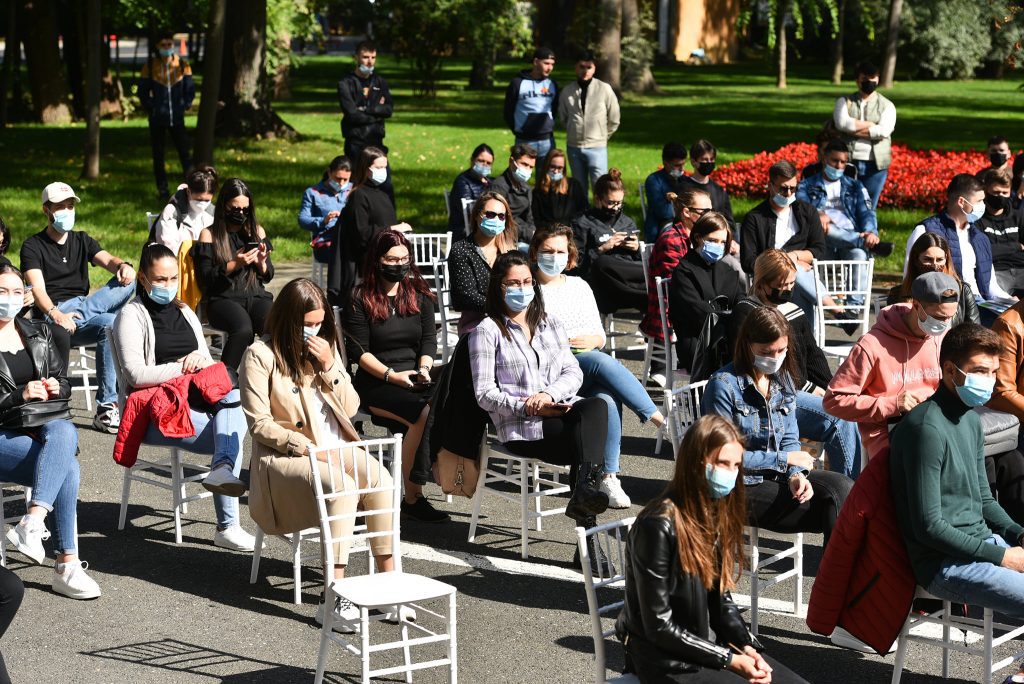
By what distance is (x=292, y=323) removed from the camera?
7.21 metres

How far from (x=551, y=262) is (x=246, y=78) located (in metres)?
19.0

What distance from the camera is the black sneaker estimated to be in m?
8.46

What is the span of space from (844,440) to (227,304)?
5.19 m

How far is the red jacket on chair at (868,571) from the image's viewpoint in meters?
5.75

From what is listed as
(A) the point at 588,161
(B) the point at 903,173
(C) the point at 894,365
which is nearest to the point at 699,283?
(C) the point at 894,365

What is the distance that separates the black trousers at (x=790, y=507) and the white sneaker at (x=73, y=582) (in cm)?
335

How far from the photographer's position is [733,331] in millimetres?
8258

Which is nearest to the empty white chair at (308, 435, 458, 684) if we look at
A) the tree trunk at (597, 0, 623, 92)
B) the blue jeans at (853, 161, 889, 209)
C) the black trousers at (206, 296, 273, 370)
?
the black trousers at (206, 296, 273, 370)

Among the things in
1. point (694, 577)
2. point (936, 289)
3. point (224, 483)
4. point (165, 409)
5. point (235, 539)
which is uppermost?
point (936, 289)

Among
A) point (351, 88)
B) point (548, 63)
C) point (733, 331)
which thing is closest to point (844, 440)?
point (733, 331)

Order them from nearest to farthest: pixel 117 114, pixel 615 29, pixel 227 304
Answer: pixel 227 304 < pixel 615 29 < pixel 117 114

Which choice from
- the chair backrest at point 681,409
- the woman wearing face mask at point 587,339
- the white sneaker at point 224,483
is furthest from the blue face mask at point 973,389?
the white sneaker at point 224,483

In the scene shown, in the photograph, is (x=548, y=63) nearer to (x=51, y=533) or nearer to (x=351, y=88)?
(x=351, y=88)

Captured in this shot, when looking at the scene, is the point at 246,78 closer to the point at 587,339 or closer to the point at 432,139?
the point at 432,139
